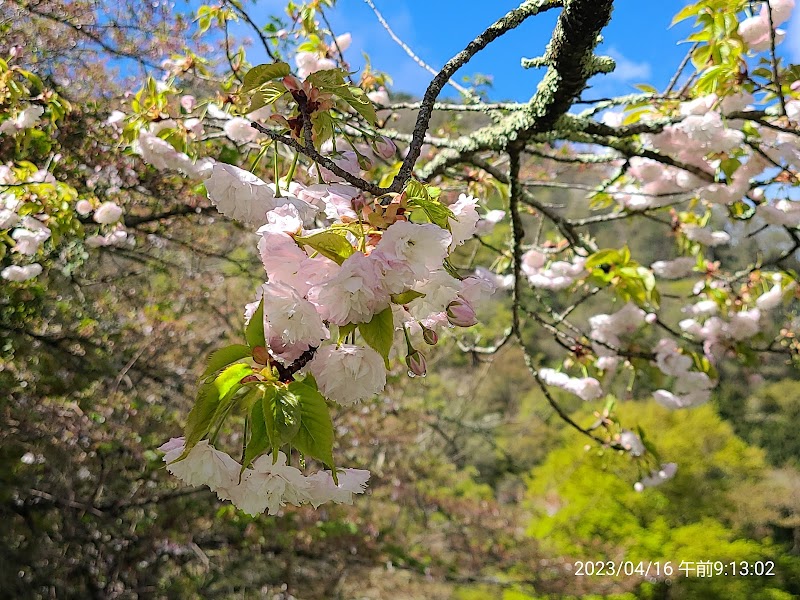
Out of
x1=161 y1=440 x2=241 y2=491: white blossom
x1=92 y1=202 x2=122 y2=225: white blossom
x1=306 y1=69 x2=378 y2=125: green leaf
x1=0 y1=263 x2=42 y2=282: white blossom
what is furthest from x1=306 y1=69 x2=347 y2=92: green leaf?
x1=0 y1=263 x2=42 y2=282: white blossom

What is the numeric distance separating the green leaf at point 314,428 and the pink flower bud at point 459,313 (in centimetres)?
13

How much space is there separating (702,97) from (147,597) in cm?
361

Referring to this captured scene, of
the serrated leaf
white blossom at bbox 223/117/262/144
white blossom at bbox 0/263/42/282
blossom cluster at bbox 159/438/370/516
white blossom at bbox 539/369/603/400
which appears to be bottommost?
blossom cluster at bbox 159/438/370/516

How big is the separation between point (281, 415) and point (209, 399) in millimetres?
57

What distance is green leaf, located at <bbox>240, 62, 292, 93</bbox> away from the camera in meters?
0.54

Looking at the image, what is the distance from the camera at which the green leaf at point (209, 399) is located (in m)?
0.39

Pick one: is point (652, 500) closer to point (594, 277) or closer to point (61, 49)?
point (594, 277)

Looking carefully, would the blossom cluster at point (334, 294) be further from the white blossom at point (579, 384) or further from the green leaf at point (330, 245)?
the white blossom at point (579, 384)

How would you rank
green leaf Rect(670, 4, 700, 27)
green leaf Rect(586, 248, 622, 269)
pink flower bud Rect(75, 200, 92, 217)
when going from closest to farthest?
green leaf Rect(670, 4, 700, 27)
green leaf Rect(586, 248, 622, 269)
pink flower bud Rect(75, 200, 92, 217)

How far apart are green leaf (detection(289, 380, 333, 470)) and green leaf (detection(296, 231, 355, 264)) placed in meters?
0.10

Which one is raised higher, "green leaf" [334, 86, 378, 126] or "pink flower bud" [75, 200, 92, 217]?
"pink flower bud" [75, 200, 92, 217]

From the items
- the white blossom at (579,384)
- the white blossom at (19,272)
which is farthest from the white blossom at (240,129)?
the white blossom at (579,384)

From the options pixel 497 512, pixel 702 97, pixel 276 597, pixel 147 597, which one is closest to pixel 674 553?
pixel 497 512

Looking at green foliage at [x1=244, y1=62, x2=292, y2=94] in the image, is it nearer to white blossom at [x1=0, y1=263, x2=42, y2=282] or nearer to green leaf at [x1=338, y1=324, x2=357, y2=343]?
green leaf at [x1=338, y1=324, x2=357, y2=343]
